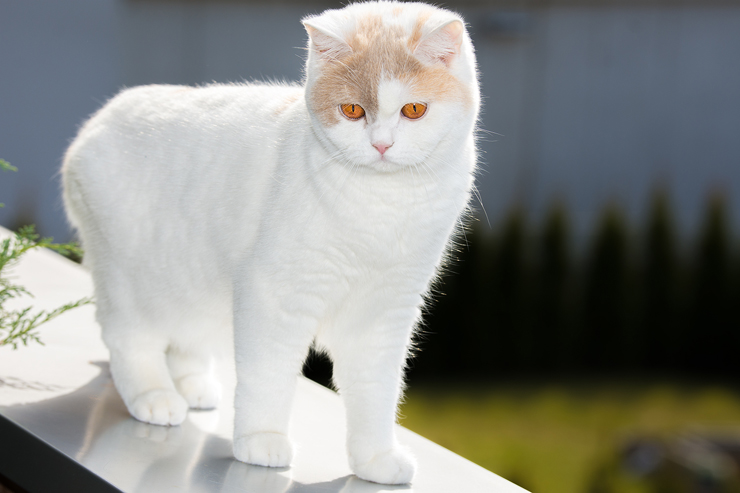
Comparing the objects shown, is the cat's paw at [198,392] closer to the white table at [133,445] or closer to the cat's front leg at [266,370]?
the white table at [133,445]

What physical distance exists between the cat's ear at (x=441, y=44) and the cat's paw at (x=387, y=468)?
1.91 ft

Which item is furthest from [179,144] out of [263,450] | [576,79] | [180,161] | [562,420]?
[576,79]

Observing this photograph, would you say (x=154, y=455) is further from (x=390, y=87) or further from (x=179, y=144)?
(x=390, y=87)

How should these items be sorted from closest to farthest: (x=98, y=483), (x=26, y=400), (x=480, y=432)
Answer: (x=98, y=483), (x=26, y=400), (x=480, y=432)

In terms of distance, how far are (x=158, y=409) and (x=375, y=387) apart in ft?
1.21

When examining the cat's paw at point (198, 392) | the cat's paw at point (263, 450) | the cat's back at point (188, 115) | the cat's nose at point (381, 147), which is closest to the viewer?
the cat's nose at point (381, 147)

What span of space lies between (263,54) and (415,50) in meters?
3.93

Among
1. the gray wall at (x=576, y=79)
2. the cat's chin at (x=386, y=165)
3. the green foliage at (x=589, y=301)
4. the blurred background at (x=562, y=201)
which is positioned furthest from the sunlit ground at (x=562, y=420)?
the cat's chin at (x=386, y=165)

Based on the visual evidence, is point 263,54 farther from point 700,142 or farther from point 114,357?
point 114,357

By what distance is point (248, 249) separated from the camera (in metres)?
1.07

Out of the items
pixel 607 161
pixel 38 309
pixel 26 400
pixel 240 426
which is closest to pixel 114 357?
pixel 26 400

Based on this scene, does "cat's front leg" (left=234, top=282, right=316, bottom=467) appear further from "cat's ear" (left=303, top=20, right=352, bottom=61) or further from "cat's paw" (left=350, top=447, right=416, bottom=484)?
"cat's ear" (left=303, top=20, right=352, bottom=61)

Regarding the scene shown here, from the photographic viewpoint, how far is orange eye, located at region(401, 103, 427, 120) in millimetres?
961

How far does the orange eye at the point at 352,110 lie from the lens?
0.97m
